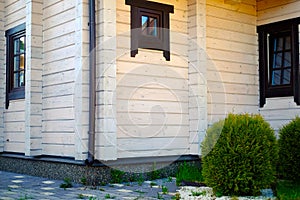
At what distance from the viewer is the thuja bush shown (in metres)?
4.80

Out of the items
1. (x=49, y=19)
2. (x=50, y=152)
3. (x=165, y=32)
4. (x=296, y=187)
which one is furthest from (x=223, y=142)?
(x=49, y=19)

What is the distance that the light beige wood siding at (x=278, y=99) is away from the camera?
301 inches

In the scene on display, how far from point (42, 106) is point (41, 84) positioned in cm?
36

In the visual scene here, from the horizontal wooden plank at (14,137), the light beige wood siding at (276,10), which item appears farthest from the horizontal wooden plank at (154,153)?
the light beige wood siding at (276,10)

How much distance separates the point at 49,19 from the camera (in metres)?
7.11

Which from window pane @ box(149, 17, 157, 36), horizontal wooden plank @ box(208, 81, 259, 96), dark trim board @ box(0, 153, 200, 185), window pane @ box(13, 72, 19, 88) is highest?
window pane @ box(149, 17, 157, 36)

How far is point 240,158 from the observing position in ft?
15.8

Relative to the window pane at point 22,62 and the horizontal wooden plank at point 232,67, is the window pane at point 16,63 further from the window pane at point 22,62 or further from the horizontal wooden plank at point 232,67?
the horizontal wooden plank at point 232,67

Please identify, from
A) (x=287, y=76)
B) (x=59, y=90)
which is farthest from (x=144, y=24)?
(x=287, y=76)

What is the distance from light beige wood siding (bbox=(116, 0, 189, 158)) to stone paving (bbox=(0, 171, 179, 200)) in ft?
2.05

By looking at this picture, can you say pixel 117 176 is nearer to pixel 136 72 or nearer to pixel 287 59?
pixel 136 72

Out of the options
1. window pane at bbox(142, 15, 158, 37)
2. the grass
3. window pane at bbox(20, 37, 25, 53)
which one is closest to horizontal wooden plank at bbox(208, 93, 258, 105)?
window pane at bbox(142, 15, 158, 37)

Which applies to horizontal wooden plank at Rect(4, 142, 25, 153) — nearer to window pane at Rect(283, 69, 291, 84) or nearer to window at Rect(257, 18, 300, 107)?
window at Rect(257, 18, 300, 107)

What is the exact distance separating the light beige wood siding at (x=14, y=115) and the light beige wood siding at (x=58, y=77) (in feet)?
2.75
